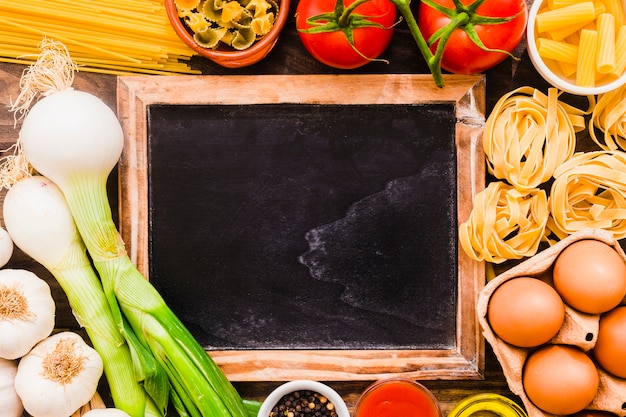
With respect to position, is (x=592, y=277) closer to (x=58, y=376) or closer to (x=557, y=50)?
(x=557, y=50)

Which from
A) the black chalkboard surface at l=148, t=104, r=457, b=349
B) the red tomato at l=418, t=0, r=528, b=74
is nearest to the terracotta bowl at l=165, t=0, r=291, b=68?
the black chalkboard surface at l=148, t=104, r=457, b=349

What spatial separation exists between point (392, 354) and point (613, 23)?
2.42 feet

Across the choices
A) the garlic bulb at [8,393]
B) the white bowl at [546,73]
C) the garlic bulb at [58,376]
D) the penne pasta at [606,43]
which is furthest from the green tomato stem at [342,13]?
the garlic bulb at [8,393]

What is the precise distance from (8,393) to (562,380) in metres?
1.01

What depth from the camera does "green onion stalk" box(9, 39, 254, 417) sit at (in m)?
1.14

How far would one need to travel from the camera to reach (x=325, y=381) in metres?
1.26

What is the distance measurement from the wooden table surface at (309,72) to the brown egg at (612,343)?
0.22 meters

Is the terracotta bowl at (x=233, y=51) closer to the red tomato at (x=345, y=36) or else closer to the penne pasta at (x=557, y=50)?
the red tomato at (x=345, y=36)

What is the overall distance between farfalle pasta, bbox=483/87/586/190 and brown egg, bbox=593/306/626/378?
0.27 metres

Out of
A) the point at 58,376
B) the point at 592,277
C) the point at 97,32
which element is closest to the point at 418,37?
the point at 592,277

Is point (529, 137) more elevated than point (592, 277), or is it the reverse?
point (529, 137)

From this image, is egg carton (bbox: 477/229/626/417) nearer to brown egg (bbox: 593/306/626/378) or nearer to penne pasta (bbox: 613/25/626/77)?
brown egg (bbox: 593/306/626/378)

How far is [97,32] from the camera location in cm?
121

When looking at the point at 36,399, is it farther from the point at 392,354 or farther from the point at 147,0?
the point at 147,0
